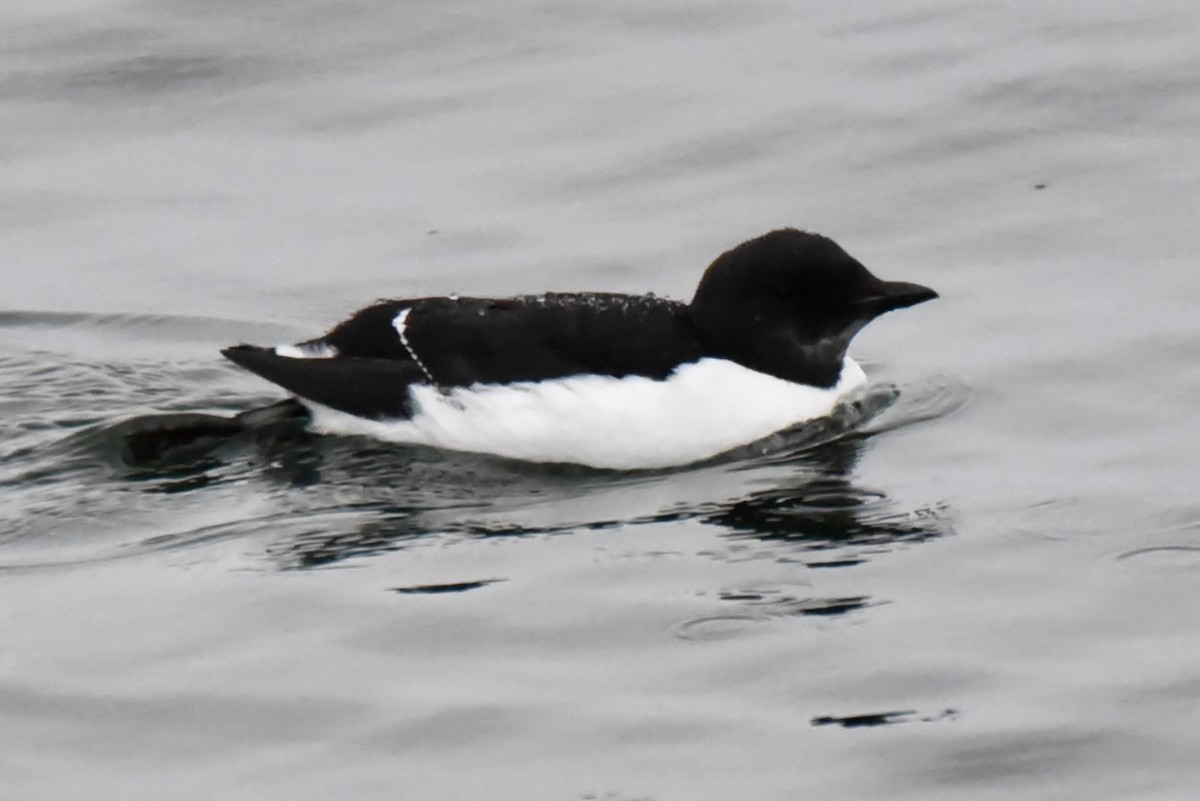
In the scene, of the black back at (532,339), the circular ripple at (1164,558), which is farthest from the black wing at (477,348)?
the circular ripple at (1164,558)

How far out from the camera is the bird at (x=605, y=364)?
768 cm

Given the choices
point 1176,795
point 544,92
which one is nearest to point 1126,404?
point 1176,795

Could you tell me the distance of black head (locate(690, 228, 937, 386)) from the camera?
804cm

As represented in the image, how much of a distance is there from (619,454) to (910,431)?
110 cm

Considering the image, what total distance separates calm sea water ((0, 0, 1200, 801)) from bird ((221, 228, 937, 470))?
13 cm

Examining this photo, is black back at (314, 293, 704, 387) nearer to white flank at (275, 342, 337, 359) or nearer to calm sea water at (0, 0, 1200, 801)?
white flank at (275, 342, 337, 359)

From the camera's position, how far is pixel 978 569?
21.9 feet

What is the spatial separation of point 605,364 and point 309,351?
1055 millimetres

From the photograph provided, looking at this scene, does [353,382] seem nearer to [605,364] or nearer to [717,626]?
[605,364]

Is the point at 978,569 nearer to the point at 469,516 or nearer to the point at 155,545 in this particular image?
the point at 469,516

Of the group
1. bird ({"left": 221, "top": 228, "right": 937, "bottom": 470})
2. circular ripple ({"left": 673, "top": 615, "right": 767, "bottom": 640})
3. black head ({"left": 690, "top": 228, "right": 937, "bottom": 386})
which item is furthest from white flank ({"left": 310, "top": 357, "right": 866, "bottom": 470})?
circular ripple ({"left": 673, "top": 615, "right": 767, "bottom": 640})

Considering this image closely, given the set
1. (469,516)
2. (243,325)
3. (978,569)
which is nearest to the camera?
(978,569)

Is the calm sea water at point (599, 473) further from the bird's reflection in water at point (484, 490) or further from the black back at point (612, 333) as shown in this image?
the black back at point (612, 333)

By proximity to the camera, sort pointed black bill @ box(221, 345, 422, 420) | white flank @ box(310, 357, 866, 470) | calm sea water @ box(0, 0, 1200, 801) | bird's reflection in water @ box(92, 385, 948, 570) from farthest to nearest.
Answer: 1. pointed black bill @ box(221, 345, 422, 420)
2. white flank @ box(310, 357, 866, 470)
3. bird's reflection in water @ box(92, 385, 948, 570)
4. calm sea water @ box(0, 0, 1200, 801)
